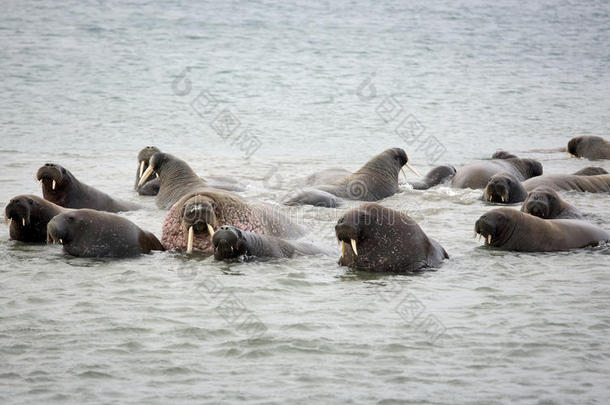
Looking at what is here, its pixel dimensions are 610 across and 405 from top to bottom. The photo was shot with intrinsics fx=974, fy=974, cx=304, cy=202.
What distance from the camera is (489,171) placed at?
43.7 ft

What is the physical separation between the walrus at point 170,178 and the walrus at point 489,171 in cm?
361

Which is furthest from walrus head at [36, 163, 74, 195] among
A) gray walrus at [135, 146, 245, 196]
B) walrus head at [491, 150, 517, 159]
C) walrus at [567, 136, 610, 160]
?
walrus at [567, 136, 610, 160]

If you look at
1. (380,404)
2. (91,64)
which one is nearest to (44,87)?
(91,64)

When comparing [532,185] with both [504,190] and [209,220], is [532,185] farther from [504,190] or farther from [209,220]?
[209,220]

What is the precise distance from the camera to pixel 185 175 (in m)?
11.6

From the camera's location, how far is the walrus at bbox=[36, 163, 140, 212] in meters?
10.3

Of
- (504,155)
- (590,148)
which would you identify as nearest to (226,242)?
(504,155)

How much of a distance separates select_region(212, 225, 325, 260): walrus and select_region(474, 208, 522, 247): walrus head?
1.51m

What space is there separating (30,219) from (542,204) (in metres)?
5.07

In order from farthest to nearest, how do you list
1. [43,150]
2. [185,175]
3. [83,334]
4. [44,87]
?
[44,87]
[43,150]
[185,175]
[83,334]

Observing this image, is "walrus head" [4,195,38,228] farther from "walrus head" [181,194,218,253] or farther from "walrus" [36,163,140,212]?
"walrus head" [181,194,218,253]

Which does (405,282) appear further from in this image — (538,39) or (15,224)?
(538,39)

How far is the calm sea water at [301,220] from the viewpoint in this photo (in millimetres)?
5906

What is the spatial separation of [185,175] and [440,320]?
532cm
